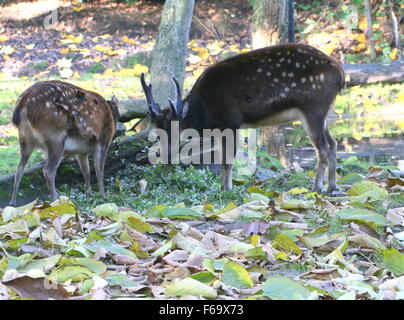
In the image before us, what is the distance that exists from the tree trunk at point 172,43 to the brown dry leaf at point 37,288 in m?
7.98

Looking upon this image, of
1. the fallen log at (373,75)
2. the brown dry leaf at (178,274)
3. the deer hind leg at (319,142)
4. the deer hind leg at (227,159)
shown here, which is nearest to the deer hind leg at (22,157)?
the deer hind leg at (227,159)

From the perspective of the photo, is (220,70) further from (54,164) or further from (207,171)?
(54,164)

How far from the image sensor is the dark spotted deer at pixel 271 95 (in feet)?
27.7

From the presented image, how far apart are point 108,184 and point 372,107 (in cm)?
1001

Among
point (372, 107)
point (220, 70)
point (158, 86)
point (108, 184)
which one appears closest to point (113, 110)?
point (108, 184)

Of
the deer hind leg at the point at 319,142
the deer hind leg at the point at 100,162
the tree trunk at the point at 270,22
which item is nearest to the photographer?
the deer hind leg at the point at 319,142

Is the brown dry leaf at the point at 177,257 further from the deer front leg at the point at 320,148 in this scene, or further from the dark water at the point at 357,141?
the dark water at the point at 357,141

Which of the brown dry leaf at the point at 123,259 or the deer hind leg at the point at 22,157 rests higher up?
the deer hind leg at the point at 22,157

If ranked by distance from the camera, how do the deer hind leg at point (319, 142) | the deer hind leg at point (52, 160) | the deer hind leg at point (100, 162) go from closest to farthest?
the deer hind leg at point (52, 160) < the deer hind leg at point (319, 142) < the deer hind leg at point (100, 162)

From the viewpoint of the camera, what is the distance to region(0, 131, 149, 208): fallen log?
28.8ft

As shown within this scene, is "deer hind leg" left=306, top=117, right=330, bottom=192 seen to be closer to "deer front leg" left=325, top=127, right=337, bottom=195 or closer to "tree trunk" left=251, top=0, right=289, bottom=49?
"deer front leg" left=325, top=127, right=337, bottom=195

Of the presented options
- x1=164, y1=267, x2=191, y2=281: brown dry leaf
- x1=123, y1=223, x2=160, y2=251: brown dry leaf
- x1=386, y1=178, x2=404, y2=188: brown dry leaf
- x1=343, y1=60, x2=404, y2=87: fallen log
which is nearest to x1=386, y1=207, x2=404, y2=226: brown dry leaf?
x1=386, y1=178, x2=404, y2=188: brown dry leaf

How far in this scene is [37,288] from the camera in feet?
14.2

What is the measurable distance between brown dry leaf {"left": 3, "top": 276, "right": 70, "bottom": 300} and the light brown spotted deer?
394 cm
